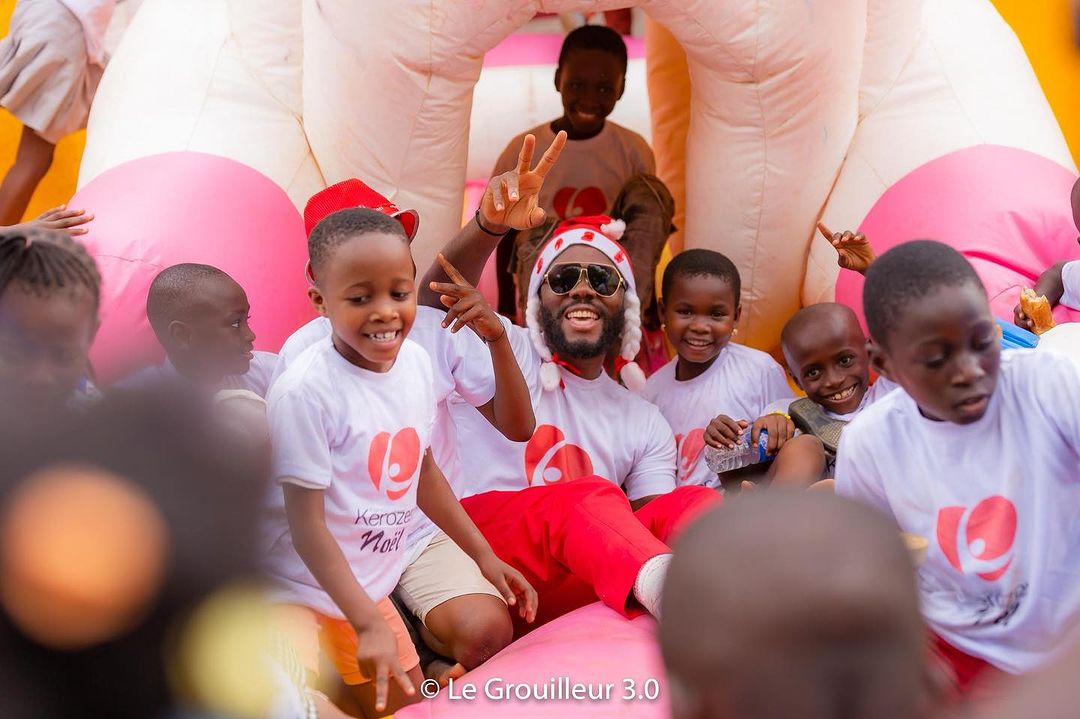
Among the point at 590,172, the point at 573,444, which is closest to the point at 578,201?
the point at 590,172

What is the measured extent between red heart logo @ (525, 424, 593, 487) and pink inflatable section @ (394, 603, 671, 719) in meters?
0.52

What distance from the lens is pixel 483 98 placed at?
3529 millimetres

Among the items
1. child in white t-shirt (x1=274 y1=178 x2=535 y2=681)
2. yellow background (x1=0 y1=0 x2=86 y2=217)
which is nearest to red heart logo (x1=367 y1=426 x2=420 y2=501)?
child in white t-shirt (x1=274 y1=178 x2=535 y2=681)

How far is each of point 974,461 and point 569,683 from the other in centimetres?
58

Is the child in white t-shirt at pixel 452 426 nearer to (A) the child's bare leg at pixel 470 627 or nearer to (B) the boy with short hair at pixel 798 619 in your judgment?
(A) the child's bare leg at pixel 470 627

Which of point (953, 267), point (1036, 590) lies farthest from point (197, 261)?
point (1036, 590)

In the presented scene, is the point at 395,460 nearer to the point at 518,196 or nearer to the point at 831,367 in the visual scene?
the point at 518,196

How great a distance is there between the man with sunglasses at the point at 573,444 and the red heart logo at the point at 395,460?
0.79ft

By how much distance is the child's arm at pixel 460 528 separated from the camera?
1.56 metres

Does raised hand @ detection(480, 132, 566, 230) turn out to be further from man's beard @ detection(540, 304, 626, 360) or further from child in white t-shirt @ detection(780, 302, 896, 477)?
child in white t-shirt @ detection(780, 302, 896, 477)

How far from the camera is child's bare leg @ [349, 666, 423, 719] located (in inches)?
63.6

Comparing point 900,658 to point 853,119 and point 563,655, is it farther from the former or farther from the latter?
point 853,119

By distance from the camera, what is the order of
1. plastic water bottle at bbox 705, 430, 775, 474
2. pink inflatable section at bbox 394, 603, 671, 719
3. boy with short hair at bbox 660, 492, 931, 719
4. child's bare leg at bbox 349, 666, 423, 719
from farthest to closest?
1. plastic water bottle at bbox 705, 430, 775, 474
2. child's bare leg at bbox 349, 666, 423, 719
3. pink inflatable section at bbox 394, 603, 671, 719
4. boy with short hair at bbox 660, 492, 931, 719

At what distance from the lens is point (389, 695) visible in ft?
5.32
